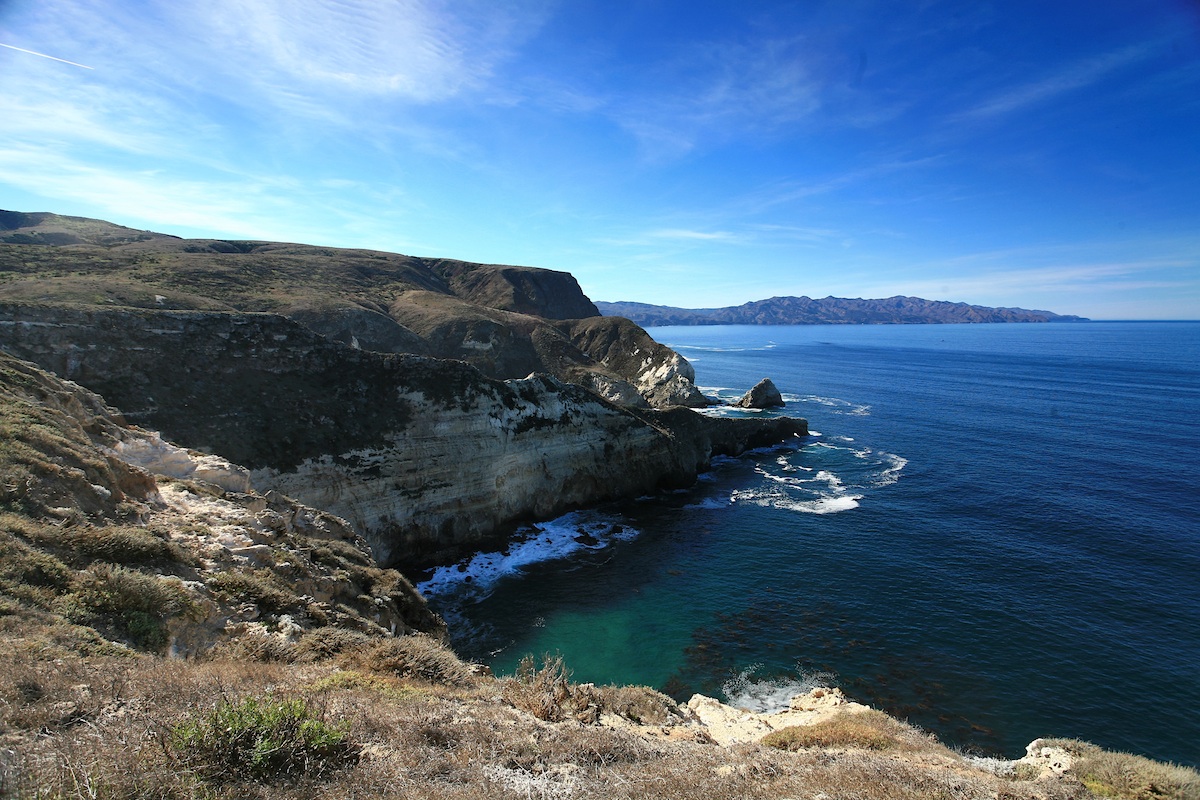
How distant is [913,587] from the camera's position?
2767 cm

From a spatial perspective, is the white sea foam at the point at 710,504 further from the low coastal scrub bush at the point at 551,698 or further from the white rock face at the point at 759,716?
the low coastal scrub bush at the point at 551,698

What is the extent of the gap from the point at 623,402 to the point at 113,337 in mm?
51470

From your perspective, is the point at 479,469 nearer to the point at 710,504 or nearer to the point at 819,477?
the point at 710,504

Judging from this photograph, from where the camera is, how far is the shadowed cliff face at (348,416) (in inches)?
1052

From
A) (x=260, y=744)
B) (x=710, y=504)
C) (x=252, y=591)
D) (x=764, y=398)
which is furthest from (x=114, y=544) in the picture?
(x=764, y=398)

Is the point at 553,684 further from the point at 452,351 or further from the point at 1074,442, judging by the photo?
the point at 452,351

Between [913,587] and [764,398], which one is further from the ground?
[764,398]

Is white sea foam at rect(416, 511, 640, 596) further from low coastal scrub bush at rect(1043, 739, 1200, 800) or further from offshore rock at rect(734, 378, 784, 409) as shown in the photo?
offshore rock at rect(734, 378, 784, 409)

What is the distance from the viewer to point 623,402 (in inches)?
2781

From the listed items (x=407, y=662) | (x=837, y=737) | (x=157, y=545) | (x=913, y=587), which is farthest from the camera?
(x=913, y=587)

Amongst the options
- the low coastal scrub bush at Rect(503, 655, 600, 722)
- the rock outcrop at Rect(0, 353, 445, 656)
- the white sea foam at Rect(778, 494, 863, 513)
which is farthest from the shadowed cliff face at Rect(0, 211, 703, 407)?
the low coastal scrub bush at Rect(503, 655, 600, 722)

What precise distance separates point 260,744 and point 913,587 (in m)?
30.1

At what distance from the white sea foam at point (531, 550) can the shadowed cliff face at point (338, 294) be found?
3250 cm

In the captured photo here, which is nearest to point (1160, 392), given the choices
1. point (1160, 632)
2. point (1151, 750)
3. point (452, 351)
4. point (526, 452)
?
point (1160, 632)
